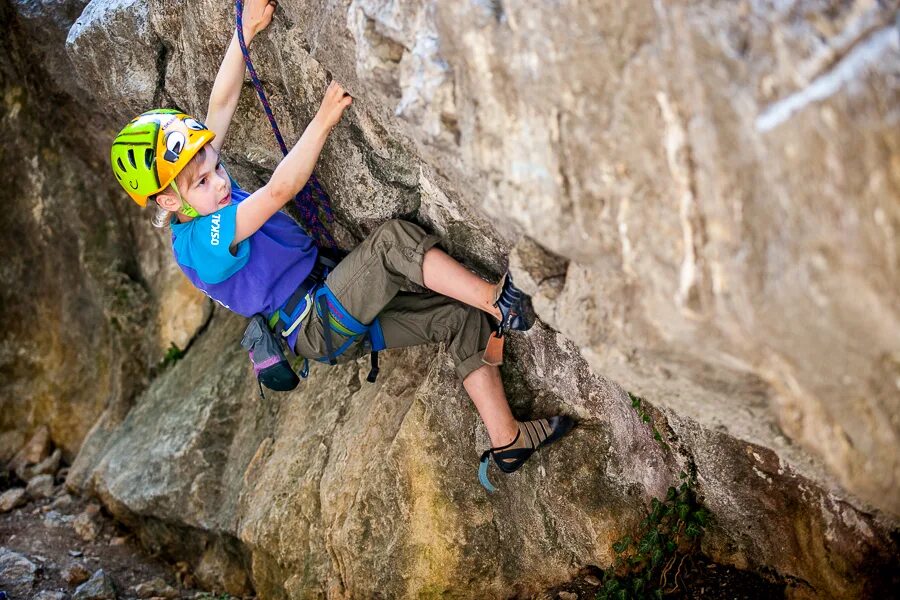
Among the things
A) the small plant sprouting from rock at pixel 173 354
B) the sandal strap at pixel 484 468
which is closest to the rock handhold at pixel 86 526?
the small plant sprouting from rock at pixel 173 354

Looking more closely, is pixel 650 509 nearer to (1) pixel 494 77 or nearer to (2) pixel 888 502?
(2) pixel 888 502

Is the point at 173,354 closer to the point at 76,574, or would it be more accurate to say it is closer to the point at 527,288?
the point at 76,574

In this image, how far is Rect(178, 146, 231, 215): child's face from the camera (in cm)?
490

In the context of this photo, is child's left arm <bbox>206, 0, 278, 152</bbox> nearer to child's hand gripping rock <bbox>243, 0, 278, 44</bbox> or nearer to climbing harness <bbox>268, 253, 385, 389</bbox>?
child's hand gripping rock <bbox>243, 0, 278, 44</bbox>

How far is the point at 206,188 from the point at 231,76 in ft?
2.41

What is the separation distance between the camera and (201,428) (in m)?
6.98

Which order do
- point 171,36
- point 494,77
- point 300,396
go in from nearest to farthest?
point 494,77, point 171,36, point 300,396

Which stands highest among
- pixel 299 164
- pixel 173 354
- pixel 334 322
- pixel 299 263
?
pixel 299 164

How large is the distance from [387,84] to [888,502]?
99.3 inches

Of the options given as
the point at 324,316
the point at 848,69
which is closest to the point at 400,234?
the point at 324,316

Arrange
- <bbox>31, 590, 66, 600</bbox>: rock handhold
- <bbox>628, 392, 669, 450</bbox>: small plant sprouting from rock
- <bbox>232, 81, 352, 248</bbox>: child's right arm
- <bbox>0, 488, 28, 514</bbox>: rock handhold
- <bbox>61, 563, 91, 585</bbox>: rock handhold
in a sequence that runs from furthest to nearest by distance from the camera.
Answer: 1. <bbox>0, 488, 28, 514</bbox>: rock handhold
2. <bbox>61, 563, 91, 585</bbox>: rock handhold
3. <bbox>31, 590, 66, 600</bbox>: rock handhold
4. <bbox>628, 392, 669, 450</bbox>: small plant sprouting from rock
5. <bbox>232, 81, 352, 248</bbox>: child's right arm

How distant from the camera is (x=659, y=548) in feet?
15.7

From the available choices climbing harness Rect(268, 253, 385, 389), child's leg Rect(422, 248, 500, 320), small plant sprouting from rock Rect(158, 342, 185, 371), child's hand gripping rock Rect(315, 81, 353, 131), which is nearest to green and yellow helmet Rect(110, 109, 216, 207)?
child's hand gripping rock Rect(315, 81, 353, 131)

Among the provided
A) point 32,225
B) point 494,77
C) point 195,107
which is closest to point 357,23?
point 494,77
